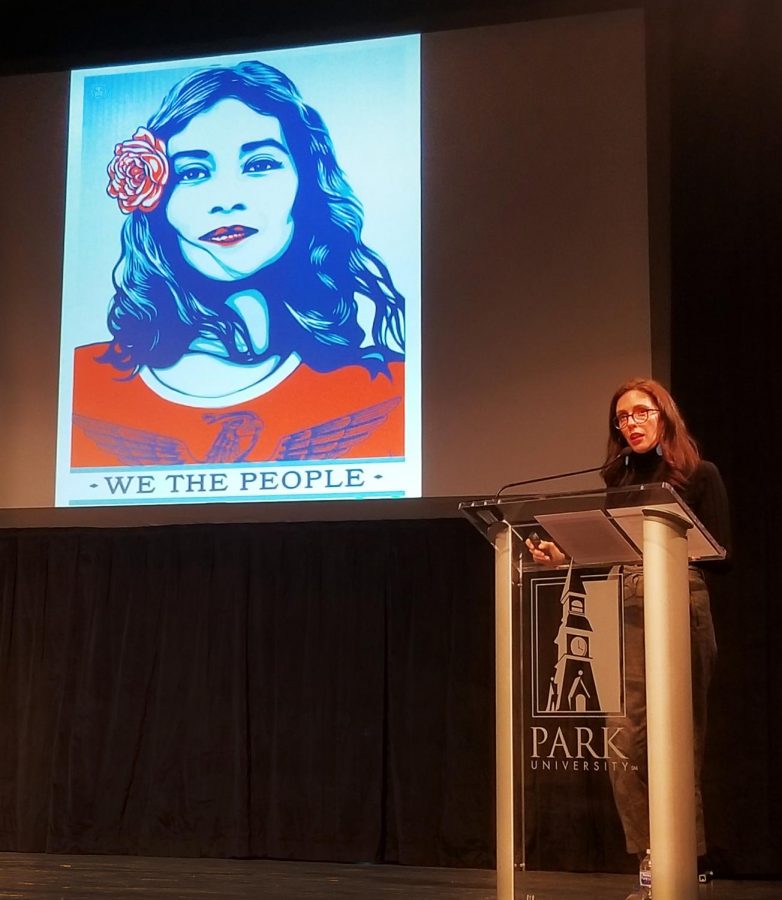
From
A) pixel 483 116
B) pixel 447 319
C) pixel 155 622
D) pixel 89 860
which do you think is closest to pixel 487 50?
pixel 483 116

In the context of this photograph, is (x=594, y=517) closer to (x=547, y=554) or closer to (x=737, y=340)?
(x=547, y=554)

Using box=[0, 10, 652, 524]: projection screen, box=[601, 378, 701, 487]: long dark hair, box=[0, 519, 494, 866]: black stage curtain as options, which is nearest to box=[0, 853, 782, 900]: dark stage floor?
box=[0, 519, 494, 866]: black stage curtain

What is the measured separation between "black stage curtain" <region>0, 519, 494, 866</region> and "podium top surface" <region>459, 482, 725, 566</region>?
75.1 inches

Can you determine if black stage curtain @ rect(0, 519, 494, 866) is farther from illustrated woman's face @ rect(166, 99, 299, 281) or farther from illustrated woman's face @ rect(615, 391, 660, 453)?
illustrated woman's face @ rect(615, 391, 660, 453)

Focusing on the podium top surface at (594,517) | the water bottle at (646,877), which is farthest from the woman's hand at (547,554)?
the water bottle at (646,877)

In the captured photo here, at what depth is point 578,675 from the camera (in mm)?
2074

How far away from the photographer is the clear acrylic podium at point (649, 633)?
1.98m

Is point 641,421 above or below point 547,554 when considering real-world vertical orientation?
above

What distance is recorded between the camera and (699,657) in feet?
8.11

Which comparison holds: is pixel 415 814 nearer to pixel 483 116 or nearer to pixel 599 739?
pixel 599 739

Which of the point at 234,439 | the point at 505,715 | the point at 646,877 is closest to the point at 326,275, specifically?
the point at 234,439

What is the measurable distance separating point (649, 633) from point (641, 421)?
632 mm

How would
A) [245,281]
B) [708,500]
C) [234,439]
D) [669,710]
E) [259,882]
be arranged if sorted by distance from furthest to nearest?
[245,281] → [234,439] → [259,882] → [708,500] → [669,710]

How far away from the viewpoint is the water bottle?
6.68 ft
